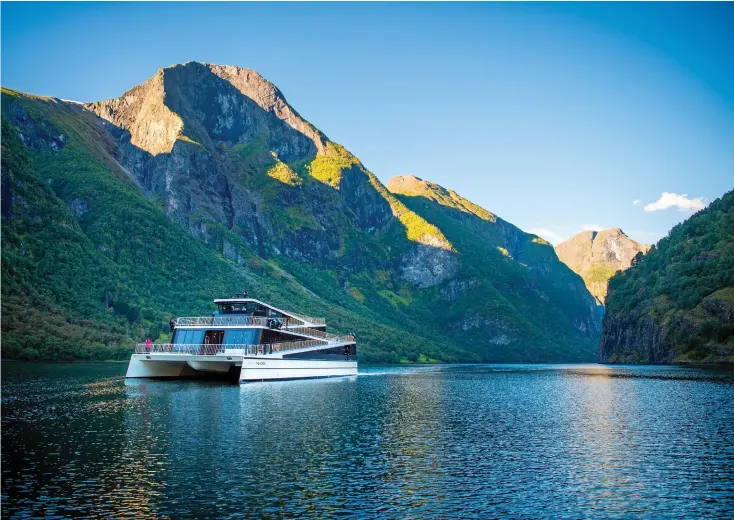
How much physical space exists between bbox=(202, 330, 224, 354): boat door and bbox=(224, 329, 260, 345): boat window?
85 centimetres

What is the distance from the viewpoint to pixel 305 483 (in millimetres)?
28578

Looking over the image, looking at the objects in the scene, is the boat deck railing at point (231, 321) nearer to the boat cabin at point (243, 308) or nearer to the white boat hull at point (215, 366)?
the boat cabin at point (243, 308)

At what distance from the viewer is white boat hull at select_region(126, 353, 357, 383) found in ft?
255

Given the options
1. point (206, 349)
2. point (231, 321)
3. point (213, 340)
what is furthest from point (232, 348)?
point (231, 321)

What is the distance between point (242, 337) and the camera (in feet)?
273

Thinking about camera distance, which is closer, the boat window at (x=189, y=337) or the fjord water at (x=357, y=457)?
the fjord water at (x=357, y=457)

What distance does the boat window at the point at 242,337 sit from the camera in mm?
82875

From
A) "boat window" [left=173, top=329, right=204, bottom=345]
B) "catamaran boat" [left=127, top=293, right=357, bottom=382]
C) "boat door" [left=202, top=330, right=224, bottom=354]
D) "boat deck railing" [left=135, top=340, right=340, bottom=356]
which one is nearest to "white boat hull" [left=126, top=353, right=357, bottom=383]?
"catamaran boat" [left=127, top=293, right=357, bottom=382]

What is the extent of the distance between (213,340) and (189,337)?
10.3 feet

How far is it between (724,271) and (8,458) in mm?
185026

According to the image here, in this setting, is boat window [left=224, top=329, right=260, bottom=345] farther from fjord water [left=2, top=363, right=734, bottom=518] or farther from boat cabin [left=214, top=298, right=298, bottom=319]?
fjord water [left=2, top=363, right=734, bottom=518]

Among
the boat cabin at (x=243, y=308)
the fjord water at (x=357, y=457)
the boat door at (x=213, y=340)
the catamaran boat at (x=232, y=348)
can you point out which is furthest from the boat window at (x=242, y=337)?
the fjord water at (x=357, y=457)

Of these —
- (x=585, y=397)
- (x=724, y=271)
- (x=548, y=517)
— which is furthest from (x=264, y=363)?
(x=724, y=271)

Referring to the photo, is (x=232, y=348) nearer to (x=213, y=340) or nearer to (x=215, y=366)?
(x=213, y=340)
